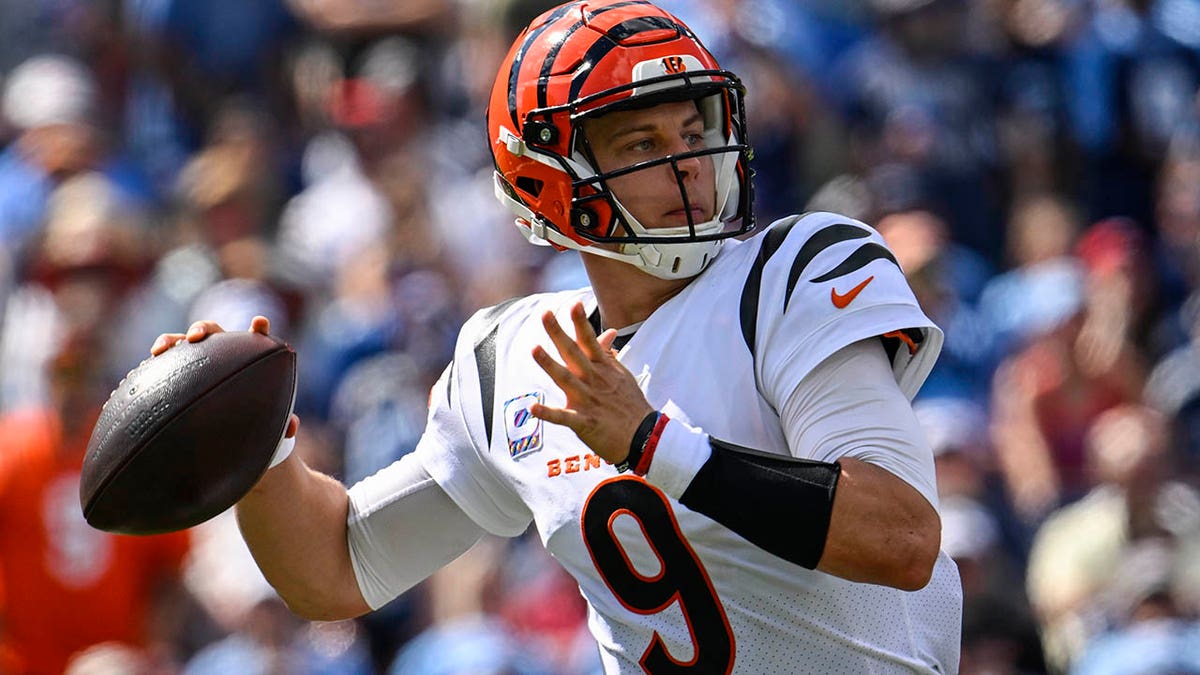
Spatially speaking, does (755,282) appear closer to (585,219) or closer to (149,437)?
(585,219)

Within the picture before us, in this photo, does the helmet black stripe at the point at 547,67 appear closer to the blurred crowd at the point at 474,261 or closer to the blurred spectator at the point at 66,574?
the blurred crowd at the point at 474,261

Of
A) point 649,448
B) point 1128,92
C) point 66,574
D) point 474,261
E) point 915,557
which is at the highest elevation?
point 649,448

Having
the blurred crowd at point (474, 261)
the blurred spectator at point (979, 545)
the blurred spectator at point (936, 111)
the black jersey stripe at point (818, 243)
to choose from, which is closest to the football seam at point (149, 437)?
the black jersey stripe at point (818, 243)

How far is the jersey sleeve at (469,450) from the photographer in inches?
140

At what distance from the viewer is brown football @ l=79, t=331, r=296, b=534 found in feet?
10.7

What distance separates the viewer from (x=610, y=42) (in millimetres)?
3373

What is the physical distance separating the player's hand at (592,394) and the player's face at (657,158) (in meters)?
0.47

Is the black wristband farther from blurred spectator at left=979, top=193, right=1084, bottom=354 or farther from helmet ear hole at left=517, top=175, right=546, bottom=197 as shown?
blurred spectator at left=979, top=193, right=1084, bottom=354

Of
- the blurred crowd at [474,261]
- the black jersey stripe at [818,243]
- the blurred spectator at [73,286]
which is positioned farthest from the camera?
the blurred spectator at [73,286]

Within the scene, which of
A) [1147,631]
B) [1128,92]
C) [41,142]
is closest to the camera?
[1147,631]

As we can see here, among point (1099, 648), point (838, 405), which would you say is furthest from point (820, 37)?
point (838, 405)

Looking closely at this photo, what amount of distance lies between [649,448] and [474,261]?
13.6ft

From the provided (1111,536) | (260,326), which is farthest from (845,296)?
(1111,536)

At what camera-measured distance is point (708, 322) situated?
10.6ft
